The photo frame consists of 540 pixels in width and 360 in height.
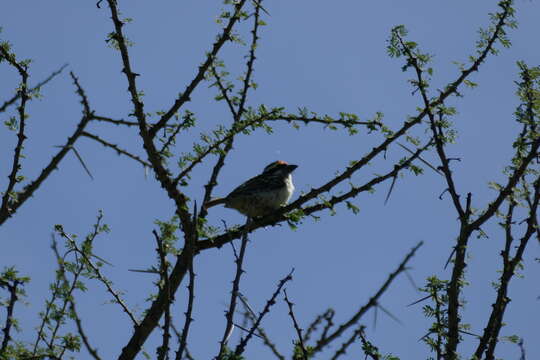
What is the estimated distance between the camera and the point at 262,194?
29.3 feet

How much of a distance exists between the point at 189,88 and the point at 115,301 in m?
1.65

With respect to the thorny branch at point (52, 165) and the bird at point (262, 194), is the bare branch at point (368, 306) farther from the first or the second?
the bird at point (262, 194)

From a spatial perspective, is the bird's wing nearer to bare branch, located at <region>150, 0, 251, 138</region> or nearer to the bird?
the bird

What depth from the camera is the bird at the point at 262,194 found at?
28.7 feet

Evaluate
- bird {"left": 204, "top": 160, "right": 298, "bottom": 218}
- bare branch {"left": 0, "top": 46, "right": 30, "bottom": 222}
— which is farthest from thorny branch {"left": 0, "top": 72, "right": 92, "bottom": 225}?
bird {"left": 204, "top": 160, "right": 298, "bottom": 218}

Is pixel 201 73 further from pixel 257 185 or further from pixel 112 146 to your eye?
pixel 257 185

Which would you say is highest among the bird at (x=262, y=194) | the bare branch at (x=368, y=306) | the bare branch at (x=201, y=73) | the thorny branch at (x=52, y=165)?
the bird at (x=262, y=194)

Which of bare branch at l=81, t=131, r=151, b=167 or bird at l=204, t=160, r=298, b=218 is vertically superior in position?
bird at l=204, t=160, r=298, b=218

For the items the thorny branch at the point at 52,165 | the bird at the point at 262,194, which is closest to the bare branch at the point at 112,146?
the thorny branch at the point at 52,165

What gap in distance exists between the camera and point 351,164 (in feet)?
17.8

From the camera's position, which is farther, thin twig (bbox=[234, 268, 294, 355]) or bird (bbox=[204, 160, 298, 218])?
bird (bbox=[204, 160, 298, 218])

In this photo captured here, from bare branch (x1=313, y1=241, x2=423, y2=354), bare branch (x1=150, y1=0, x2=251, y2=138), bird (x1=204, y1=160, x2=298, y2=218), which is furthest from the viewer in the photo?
bird (x1=204, y1=160, x2=298, y2=218)

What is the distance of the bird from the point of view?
8.73m

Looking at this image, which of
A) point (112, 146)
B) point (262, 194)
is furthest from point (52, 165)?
point (262, 194)
